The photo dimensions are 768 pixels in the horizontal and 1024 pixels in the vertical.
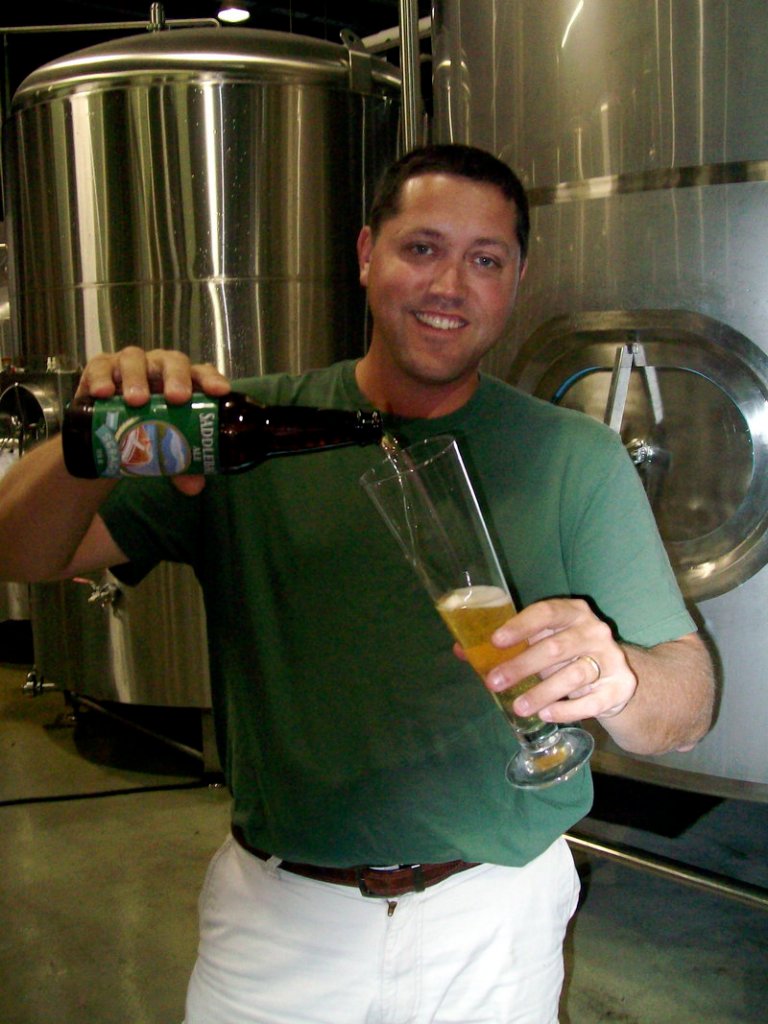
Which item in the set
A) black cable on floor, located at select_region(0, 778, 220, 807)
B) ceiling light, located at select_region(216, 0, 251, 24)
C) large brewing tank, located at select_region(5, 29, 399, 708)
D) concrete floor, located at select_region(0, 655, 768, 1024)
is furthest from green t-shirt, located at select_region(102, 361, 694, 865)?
ceiling light, located at select_region(216, 0, 251, 24)

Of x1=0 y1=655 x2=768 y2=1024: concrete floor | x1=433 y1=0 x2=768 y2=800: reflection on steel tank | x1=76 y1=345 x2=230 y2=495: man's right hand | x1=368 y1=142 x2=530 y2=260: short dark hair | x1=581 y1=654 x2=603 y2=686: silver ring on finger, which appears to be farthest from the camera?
x1=0 y1=655 x2=768 y2=1024: concrete floor

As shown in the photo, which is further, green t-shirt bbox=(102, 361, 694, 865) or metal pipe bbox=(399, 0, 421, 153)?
metal pipe bbox=(399, 0, 421, 153)

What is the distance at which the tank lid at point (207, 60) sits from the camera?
3.39m

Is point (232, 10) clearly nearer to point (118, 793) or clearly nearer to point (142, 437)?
point (118, 793)

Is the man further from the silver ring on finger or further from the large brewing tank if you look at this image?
the large brewing tank

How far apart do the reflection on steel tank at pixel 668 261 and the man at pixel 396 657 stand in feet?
2.76

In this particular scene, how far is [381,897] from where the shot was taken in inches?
56.5

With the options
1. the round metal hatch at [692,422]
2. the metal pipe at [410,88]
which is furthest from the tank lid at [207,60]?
the round metal hatch at [692,422]

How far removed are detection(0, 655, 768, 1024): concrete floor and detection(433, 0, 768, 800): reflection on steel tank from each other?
591 mm

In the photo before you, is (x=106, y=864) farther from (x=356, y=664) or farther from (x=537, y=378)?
(x=356, y=664)

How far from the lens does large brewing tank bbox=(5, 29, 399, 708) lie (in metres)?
3.41

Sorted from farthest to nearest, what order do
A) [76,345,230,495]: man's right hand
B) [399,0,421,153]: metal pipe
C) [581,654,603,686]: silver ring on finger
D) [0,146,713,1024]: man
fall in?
1. [399,0,421,153]: metal pipe
2. [0,146,713,1024]: man
3. [76,345,230,495]: man's right hand
4. [581,654,603,686]: silver ring on finger

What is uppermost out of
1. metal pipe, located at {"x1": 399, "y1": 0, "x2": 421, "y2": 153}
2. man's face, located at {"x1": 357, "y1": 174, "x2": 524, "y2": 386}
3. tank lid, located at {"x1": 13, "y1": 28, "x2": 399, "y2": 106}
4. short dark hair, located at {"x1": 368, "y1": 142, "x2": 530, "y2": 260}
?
tank lid, located at {"x1": 13, "y1": 28, "x2": 399, "y2": 106}

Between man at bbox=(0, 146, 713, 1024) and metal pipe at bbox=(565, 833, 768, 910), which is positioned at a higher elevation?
man at bbox=(0, 146, 713, 1024)
